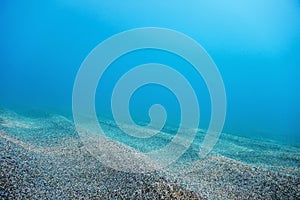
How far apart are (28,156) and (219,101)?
627 cm

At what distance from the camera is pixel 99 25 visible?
317 feet

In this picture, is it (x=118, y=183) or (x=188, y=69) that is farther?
(x=188, y=69)

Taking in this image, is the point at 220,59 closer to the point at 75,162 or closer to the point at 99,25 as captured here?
the point at 99,25

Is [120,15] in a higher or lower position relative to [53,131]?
higher

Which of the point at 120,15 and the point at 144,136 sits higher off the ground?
the point at 120,15

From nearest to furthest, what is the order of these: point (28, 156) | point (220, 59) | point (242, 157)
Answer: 1. point (28, 156)
2. point (242, 157)
3. point (220, 59)

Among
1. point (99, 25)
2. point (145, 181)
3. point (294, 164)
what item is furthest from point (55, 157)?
point (99, 25)

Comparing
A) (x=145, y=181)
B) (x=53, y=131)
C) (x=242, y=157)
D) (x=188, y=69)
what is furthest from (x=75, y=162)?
(x=188, y=69)

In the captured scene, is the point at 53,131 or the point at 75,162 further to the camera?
the point at 53,131

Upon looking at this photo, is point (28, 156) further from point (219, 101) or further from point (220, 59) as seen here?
point (220, 59)

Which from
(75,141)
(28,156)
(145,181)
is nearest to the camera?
(145,181)

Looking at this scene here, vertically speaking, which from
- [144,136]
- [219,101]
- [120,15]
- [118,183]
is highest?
[120,15]

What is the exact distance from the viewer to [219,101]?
8414 mm

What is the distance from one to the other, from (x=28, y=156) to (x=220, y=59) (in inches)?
5070
